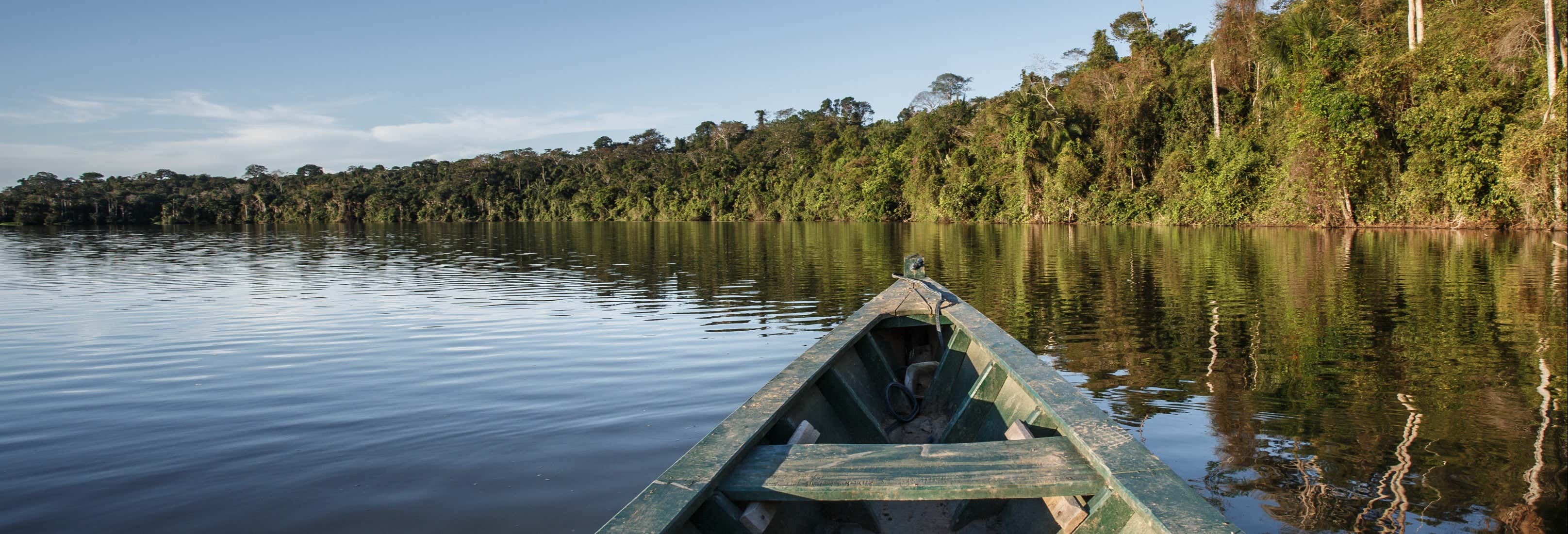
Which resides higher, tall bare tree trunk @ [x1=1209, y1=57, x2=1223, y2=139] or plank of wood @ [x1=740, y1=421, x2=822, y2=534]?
tall bare tree trunk @ [x1=1209, y1=57, x2=1223, y2=139]

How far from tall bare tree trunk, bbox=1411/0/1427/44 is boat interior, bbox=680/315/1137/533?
28730mm

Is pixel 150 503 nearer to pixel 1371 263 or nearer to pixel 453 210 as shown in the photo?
pixel 1371 263

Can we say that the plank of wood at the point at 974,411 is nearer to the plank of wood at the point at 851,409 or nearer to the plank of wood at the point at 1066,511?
the plank of wood at the point at 851,409

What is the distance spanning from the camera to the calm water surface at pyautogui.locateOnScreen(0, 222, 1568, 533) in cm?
398

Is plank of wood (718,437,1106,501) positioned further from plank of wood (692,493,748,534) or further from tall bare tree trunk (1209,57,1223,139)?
tall bare tree trunk (1209,57,1223,139)

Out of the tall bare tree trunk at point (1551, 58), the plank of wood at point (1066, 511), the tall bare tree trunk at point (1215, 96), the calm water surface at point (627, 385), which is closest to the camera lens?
the plank of wood at point (1066, 511)

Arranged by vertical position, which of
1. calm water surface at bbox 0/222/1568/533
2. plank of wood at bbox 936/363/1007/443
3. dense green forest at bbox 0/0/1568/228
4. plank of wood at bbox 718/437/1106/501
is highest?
dense green forest at bbox 0/0/1568/228

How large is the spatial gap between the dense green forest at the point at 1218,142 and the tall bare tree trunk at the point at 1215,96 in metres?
0.19

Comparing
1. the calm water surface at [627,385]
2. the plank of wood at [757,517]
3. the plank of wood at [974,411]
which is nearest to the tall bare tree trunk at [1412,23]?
the calm water surface at [627,385]

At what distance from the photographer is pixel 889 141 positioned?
6181cm

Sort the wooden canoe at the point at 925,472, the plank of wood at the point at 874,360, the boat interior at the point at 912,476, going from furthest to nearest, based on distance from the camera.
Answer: the plank of wood at the point at 874,360, the boat interior at the point at 912,476, the wooden canoe at the point at 925,472

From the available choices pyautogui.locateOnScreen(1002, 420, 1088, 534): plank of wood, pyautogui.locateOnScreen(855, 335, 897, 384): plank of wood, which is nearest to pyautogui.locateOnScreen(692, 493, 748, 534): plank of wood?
pyautogui.locateOnScreen(1002, 420, 1088, 534): plank of wood

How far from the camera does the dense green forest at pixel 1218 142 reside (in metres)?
23.4

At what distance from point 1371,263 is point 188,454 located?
1840 centimetres
